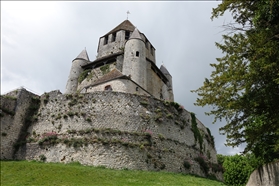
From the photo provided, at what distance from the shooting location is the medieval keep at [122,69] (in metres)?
25.0

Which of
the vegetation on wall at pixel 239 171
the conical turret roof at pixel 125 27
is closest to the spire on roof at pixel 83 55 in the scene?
the conical turret roof at pixel 125 27

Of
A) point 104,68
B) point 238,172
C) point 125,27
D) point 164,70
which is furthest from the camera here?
point 164,70

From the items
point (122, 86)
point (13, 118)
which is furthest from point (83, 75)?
point (13, 118)

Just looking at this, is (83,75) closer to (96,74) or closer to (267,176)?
(96,74)

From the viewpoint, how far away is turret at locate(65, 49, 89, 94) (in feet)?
101

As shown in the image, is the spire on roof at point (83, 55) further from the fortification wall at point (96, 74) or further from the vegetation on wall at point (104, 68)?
the vegetation on wall at point (104, 68)

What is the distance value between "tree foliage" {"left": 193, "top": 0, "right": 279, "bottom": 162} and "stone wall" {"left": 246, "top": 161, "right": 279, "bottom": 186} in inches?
27.3

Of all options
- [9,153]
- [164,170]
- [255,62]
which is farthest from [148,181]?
[9,153]

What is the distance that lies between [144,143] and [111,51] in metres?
17.4

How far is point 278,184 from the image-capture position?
8109 mm

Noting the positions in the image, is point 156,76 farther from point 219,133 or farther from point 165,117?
point 219,133

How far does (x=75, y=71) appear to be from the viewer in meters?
31.8

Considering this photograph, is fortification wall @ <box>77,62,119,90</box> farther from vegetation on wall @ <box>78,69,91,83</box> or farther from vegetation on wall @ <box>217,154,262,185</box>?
vegetation on wall @ <box>217,154,262,185</box>

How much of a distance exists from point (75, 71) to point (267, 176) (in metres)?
27.0
